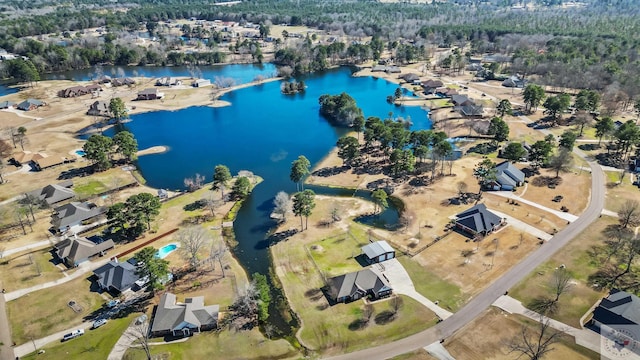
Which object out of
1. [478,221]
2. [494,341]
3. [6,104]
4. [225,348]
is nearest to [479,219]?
[478,221]

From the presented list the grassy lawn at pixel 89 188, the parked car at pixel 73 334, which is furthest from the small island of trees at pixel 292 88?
the parked car at pixel 73 334

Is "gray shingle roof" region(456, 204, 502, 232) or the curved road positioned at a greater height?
"gray shingle roof" region(456, 204, 502, 232)

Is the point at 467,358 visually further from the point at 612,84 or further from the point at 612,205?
the point at 612,84

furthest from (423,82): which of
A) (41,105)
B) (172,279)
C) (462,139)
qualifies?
(41,105)

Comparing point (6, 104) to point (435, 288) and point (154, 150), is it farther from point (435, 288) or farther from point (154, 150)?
point (435, 288)

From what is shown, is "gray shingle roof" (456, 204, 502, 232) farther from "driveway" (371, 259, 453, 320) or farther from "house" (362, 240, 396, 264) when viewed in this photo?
"driveway" (371, 259, 453, 320)

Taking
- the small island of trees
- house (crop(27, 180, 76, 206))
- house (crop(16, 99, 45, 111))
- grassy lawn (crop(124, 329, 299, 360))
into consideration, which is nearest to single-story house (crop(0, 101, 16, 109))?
house (crop(16, 99, 45, 111))
